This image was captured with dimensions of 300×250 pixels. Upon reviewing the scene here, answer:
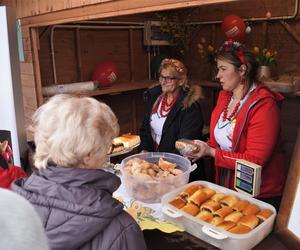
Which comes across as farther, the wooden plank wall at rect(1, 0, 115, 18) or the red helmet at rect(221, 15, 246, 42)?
the red helmet at rect(221, 15, 246, 42)

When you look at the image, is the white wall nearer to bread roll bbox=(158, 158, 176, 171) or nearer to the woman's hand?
bread roll bbox=(158, 158, 176, 171)

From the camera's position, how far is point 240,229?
3.65 ft

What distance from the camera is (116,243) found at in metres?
0.87

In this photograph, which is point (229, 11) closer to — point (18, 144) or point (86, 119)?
point (18, 144)

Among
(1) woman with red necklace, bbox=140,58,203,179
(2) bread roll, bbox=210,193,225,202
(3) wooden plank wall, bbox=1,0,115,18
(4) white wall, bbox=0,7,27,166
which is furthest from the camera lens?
(1) woman with red necklace, bbox=140,58,203,179

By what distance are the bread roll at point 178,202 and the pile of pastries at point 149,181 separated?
0.38ft

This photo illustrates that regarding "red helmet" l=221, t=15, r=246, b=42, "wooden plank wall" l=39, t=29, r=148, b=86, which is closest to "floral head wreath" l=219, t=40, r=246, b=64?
"red helmet" l=221, t=15, r=246, b=42

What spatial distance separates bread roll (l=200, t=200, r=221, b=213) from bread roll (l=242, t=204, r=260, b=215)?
0.09 metres

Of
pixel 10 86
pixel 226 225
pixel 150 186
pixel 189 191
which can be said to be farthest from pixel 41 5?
pixel 226 225

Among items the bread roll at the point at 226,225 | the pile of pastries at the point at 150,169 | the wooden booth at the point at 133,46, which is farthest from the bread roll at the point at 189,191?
the wooden booth at the point at 133,46

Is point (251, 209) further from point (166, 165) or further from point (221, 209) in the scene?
point (166, 165)

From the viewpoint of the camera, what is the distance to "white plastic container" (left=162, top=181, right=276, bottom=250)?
1.08 meters

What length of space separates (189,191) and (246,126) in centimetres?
54

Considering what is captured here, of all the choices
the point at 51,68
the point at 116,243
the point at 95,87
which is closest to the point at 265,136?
the point at 116,243
